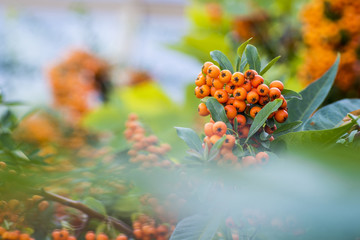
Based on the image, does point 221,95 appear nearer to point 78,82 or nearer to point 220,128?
point 220,128

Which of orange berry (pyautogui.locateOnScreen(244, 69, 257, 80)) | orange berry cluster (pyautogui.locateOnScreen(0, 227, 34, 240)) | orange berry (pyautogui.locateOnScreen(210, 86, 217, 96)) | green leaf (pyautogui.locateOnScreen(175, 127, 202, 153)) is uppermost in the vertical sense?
orange berry (pyautogui.locateOnScreen(244, 69, 257, 80))

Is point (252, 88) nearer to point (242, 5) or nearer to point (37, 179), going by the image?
point (37, 179)

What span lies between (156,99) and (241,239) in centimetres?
45

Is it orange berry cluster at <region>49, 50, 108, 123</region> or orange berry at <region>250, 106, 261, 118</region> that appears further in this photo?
orange berry cluster at <region>49, 50, 108, 123</region>

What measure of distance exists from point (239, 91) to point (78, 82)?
0.79m

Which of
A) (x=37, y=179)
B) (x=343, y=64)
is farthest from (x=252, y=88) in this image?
(x=343, y=64)

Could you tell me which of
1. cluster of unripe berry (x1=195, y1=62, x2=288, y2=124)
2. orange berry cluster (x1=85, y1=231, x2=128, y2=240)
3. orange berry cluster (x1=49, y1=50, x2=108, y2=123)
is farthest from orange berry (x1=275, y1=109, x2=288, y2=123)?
orange berry cluster (x1=49, y1=50, x2=108, y2=123)

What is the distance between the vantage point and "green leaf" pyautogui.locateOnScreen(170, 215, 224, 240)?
0.55 ft

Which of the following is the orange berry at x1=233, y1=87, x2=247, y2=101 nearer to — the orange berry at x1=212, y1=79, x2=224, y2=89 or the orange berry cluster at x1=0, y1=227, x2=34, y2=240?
the orange berry at x1=212, y1=79, x2=224, y2=89

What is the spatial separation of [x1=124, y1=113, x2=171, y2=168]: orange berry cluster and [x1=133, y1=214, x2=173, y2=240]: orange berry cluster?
0.03 metres

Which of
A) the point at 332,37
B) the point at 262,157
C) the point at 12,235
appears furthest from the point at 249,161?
the point at 332,37

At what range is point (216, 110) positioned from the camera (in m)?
0.17

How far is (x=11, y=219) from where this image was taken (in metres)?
0.20

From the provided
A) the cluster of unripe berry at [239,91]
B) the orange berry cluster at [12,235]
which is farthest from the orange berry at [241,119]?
the orange berry cluster at [12,235]
